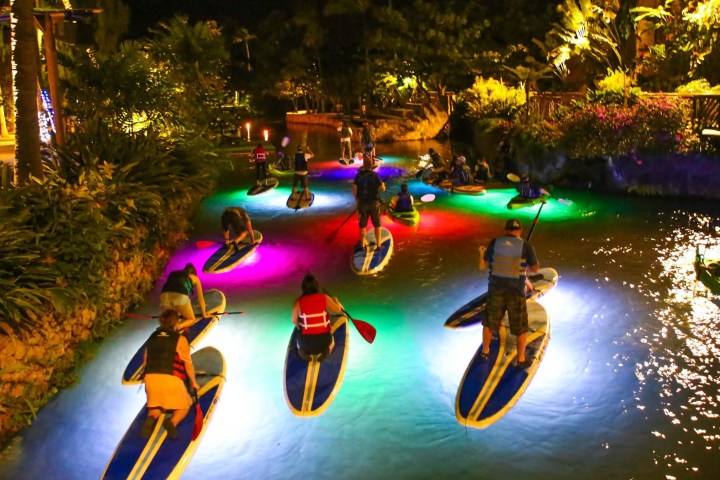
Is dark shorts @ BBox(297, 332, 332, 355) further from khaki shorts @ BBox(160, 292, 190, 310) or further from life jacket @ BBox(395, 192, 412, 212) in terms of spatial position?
life jacket @ BBox(395, 192, 412, 212)

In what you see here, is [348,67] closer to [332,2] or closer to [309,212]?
[332,2]

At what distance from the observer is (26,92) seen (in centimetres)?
1020

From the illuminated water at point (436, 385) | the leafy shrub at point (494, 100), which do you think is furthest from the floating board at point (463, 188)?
the leafy shrub at point (494, 100)

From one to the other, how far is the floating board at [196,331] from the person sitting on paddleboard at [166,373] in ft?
3.53

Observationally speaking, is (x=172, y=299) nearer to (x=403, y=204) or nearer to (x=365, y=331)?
(x=365, y=331)

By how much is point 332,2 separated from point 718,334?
125 feet

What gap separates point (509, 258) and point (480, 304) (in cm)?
269

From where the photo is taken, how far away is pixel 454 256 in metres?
12.6

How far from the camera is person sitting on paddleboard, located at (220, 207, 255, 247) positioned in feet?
42.0

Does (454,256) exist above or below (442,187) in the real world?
below

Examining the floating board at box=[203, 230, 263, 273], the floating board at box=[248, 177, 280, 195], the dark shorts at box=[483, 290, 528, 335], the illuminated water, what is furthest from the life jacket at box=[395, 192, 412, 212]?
the dark shorts at box=[483, 290, 528, 335]

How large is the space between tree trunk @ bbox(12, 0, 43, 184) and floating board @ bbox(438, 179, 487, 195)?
487 inches

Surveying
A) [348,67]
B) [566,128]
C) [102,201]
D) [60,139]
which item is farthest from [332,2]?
[102,201]

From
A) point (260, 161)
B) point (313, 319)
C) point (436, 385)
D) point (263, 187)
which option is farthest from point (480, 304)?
point (260, 161)
